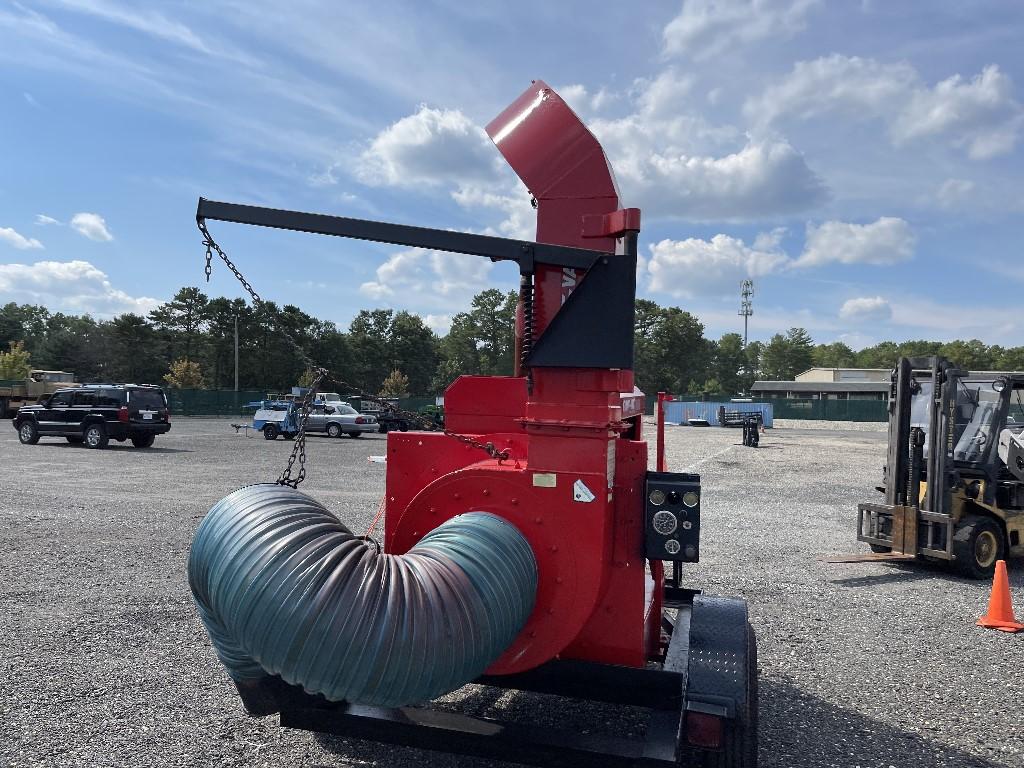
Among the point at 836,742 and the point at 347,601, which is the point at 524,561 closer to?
the point at 347,601

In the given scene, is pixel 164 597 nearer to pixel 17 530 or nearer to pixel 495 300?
pixel 17 530

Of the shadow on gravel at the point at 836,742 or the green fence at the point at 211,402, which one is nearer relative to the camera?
the shadow on gravel at the point at 836,742

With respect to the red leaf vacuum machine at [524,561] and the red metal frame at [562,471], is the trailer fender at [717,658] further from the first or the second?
the red metal frame at [562,471]

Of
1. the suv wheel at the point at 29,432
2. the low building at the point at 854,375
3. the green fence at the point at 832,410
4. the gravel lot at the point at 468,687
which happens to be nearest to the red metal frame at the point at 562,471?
the gravel lot at the point at 468,687

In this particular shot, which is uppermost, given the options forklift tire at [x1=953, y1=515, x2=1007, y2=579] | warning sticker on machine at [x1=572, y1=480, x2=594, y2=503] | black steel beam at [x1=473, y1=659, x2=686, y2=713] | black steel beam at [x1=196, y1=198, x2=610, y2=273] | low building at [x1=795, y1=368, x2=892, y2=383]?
low building at [x1=795, y1=368, x2=892, y2=383]

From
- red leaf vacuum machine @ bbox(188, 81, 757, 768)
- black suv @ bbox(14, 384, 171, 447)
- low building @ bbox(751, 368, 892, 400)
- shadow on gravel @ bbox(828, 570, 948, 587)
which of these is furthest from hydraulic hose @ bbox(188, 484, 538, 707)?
low building @ bbox(751, 368, 892, 400)

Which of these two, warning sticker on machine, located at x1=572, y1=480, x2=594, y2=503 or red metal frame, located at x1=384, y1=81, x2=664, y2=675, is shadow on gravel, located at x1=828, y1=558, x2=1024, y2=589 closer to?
red metal frame, located at x1=384, y1=81, x2=664, y2=675

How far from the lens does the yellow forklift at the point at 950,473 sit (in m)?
8.36

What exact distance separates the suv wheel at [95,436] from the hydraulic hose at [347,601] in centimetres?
2152

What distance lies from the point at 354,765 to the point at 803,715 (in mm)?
2671

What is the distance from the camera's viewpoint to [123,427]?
21562 millimetres

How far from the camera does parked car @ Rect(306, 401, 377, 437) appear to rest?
30625 mm

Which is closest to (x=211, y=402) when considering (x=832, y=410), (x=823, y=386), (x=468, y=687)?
(x=832, y=410)

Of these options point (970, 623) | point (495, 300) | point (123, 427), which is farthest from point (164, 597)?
point (495, 300)
